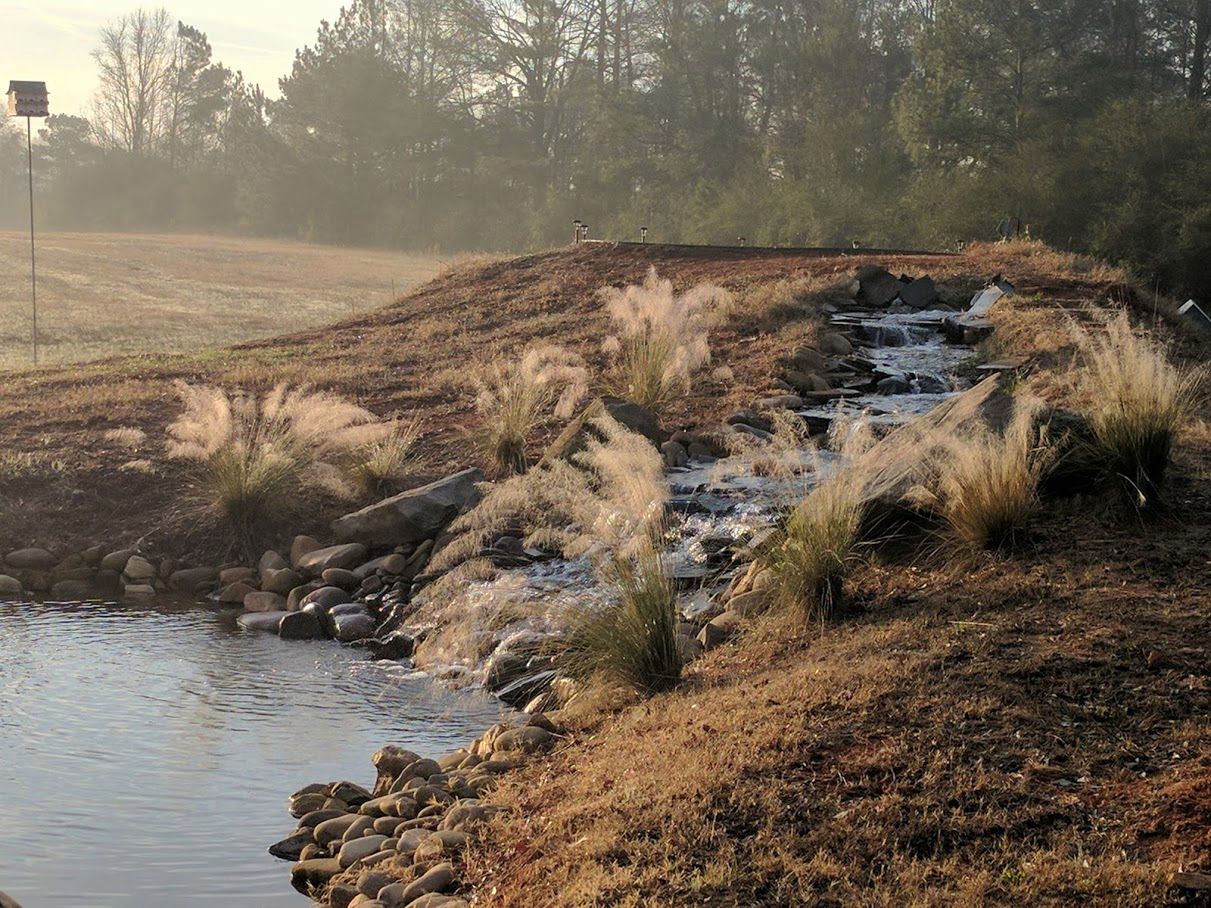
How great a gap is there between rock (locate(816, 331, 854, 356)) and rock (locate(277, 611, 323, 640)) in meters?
7.00

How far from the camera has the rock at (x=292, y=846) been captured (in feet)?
18.9

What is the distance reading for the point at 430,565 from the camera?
9922 mm

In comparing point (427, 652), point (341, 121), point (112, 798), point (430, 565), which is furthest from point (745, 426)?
point (341, 121)

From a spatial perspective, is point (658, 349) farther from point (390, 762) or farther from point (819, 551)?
point (390, 762)

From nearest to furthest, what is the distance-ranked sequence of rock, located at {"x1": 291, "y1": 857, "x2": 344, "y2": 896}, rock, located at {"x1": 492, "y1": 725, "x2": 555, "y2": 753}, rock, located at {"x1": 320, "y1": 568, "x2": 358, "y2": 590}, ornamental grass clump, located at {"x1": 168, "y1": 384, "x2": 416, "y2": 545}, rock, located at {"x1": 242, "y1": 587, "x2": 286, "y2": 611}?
rock, located at {"x1": 291, "y1": 857, "x2": 344, "y2": 896} < rock, located at {"x1": 492, "y1": 725, "x2": 555, "y2": 753} < rock, located at {"x1": 242, "y1": 587, "x2": 286, "y2": 611} < rock, located at {"x1": 320, "y1": 568, "x2": 358, "y2": 590} < ornamental grass clump, located at {"x1": 168, "y1": 384, "x2": 416, "y2": 545}

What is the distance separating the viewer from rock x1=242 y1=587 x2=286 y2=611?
32.8ft

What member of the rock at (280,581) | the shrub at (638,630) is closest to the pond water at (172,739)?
the rock at (280,581)

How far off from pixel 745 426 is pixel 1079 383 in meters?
2.69

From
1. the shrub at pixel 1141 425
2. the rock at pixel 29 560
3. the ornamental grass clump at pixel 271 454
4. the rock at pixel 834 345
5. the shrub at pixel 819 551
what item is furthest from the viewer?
the rock at pixel 834 345

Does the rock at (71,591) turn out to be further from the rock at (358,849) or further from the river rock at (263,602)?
the rock at (358,849)

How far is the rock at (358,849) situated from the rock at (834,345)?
9756mm

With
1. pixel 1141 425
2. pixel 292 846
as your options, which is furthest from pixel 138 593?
pixel 1141 425

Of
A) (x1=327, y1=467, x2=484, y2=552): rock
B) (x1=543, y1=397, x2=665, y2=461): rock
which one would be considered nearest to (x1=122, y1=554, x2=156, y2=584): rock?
(x1=327, y1=467, x2=484, y2=552): rock

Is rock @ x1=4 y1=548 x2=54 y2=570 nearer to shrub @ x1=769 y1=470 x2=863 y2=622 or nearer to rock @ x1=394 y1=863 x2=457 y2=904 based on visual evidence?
shrub @ x1=769 y1=470 x2=863 y2=622
